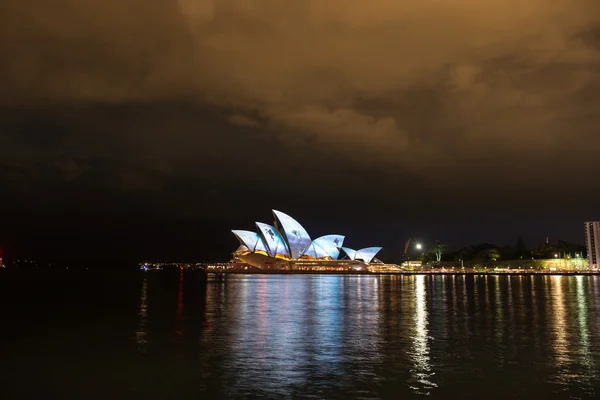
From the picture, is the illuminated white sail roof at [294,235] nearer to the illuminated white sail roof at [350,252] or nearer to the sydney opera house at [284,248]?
the sydney opera house at [284,248]

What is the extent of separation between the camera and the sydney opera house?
128 metres

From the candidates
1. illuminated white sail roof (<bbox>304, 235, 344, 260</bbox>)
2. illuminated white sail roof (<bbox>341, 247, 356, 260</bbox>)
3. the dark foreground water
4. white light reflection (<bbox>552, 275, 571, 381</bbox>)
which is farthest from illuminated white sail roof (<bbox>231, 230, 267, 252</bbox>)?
white light reflection (<bbox>552, 275, 571, 381</bbox>)

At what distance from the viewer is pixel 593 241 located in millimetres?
130875

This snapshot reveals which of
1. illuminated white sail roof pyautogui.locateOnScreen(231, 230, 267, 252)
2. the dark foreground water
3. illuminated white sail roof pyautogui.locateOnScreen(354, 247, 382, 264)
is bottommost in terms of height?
the dark foreground water

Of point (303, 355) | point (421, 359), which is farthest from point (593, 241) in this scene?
point (303, 355)

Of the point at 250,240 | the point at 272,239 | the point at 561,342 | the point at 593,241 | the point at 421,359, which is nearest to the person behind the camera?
the point at 421,359

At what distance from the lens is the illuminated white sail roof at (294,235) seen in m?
126

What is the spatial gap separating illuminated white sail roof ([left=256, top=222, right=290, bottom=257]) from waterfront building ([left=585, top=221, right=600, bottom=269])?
75.3m

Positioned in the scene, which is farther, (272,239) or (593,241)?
(593,241)

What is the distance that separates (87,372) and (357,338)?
30.3ft

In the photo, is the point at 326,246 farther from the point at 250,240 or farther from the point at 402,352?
the point at 402,352

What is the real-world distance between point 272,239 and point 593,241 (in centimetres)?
8006

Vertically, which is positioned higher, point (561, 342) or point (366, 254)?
point (366, 254)

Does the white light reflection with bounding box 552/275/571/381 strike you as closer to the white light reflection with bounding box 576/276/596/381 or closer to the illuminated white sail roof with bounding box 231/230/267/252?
the white light reflection with bounding box 576/276/596/381
